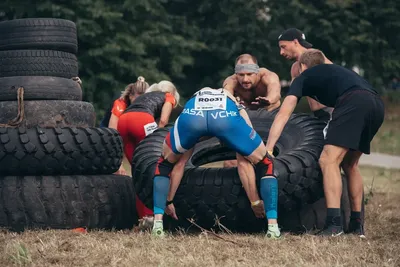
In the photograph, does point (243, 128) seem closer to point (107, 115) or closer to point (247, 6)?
point (107, 115)

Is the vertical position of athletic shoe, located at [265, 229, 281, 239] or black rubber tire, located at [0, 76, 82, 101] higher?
black rubber tire, located at [0, 76, 82, 101]

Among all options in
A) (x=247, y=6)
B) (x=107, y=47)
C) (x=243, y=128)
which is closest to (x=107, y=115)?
(x=243, y=128)

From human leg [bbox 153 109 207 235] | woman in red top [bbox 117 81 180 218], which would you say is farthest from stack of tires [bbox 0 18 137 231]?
human leg [bbox 153 109 207 235]

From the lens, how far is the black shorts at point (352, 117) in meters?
8.24

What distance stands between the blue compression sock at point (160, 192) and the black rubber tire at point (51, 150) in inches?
42.7

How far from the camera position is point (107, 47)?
2511 cm

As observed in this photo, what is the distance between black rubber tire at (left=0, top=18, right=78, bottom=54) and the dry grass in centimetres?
241

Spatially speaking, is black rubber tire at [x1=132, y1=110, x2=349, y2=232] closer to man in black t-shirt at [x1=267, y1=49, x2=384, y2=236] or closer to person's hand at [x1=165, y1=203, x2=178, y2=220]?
person's hand at [x1=165, y1=203, x2=178, y2=220]

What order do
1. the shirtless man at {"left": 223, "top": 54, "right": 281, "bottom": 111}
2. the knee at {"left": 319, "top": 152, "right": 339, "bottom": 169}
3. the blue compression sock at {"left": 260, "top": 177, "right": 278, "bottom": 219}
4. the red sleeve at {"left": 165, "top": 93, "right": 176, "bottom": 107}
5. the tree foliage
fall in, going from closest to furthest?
1. the blue compression sock at {"left": 260, "top": 177, "right": 278, "bottom": 219}
2. the knee at {"left": 319, "top": 152, "right": 339, "bottom": 169}
3. the shirtless man at {"left": 223, "top": 54, "right": 281, "bottom": 111}
4. the red sleeve at {"left": 165, "top": 93, "right": 176, "bottom": 107}
5. the tree foliage

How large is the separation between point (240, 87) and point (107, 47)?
1529 centimetres

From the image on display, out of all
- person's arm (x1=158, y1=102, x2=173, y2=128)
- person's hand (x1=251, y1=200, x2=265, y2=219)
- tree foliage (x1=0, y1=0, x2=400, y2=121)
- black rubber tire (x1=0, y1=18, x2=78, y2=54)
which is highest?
black rubber tire (x1=0, y1=18, x2=78, y2=54)

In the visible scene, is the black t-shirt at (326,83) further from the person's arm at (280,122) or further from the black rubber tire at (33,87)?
the black rubber tire at (33,87)

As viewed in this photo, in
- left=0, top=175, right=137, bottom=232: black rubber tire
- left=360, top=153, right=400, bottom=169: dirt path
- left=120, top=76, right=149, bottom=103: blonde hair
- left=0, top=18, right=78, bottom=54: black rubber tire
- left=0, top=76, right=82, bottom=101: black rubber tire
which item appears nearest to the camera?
left=0, top=175, right=137, bottom=232: black rubber tire

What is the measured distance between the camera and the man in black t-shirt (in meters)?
8.20
